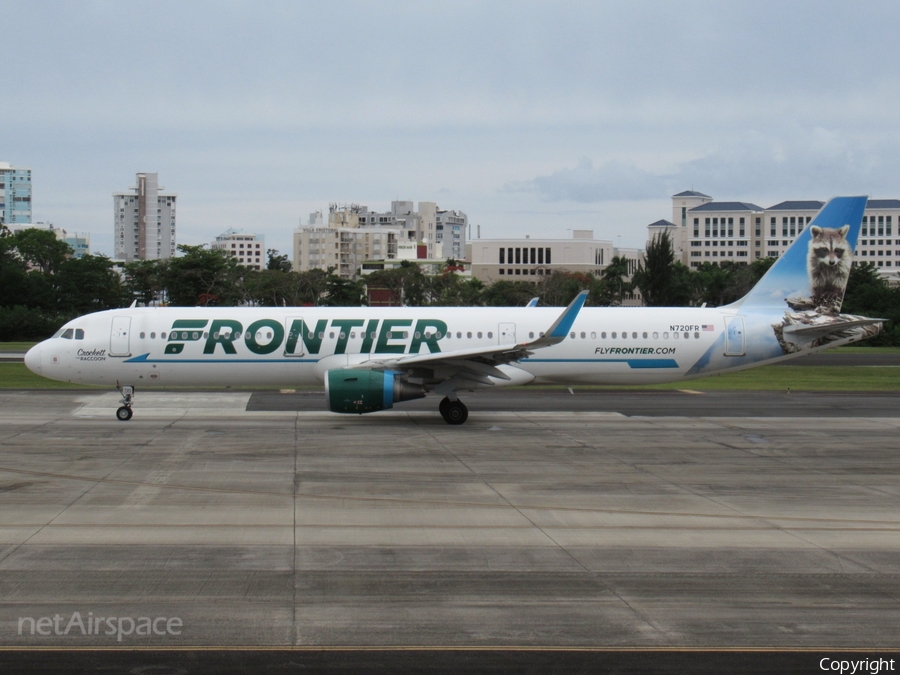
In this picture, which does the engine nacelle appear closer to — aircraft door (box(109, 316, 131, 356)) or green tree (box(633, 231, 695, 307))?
aircraft door (box(109, 316, 131, 356))

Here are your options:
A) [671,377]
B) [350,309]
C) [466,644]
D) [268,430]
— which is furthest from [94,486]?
[671,377]

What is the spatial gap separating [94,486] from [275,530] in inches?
206

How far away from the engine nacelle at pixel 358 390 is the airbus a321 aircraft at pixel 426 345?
0.03 metres

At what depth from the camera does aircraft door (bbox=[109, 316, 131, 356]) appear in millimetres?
27922

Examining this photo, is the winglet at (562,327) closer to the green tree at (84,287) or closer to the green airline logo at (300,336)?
the green airline logo at (300,336)

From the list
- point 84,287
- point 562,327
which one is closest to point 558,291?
point 84,287

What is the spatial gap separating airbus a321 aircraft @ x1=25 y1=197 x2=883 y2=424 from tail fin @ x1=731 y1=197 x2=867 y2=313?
84 millimetres

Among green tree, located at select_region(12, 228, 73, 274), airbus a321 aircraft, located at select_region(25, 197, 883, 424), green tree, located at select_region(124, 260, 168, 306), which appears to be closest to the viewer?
airbus a321 aircraft, located at select_region(25, 197, 883, 424)

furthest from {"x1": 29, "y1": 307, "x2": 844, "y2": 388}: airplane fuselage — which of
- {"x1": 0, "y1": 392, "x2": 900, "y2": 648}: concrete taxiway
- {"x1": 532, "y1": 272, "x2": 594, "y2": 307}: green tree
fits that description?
{"x1": 532, "y1": 272, "x2": 594, "y2": 307}: green tree

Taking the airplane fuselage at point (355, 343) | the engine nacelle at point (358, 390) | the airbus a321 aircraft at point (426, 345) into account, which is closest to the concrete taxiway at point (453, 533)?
the engine nacelle at point (358, 390)

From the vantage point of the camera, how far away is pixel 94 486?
17641mm

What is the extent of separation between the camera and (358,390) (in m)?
25.6

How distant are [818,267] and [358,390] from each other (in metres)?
16.9

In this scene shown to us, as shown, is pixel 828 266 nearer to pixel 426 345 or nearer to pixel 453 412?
pixel 426 345
